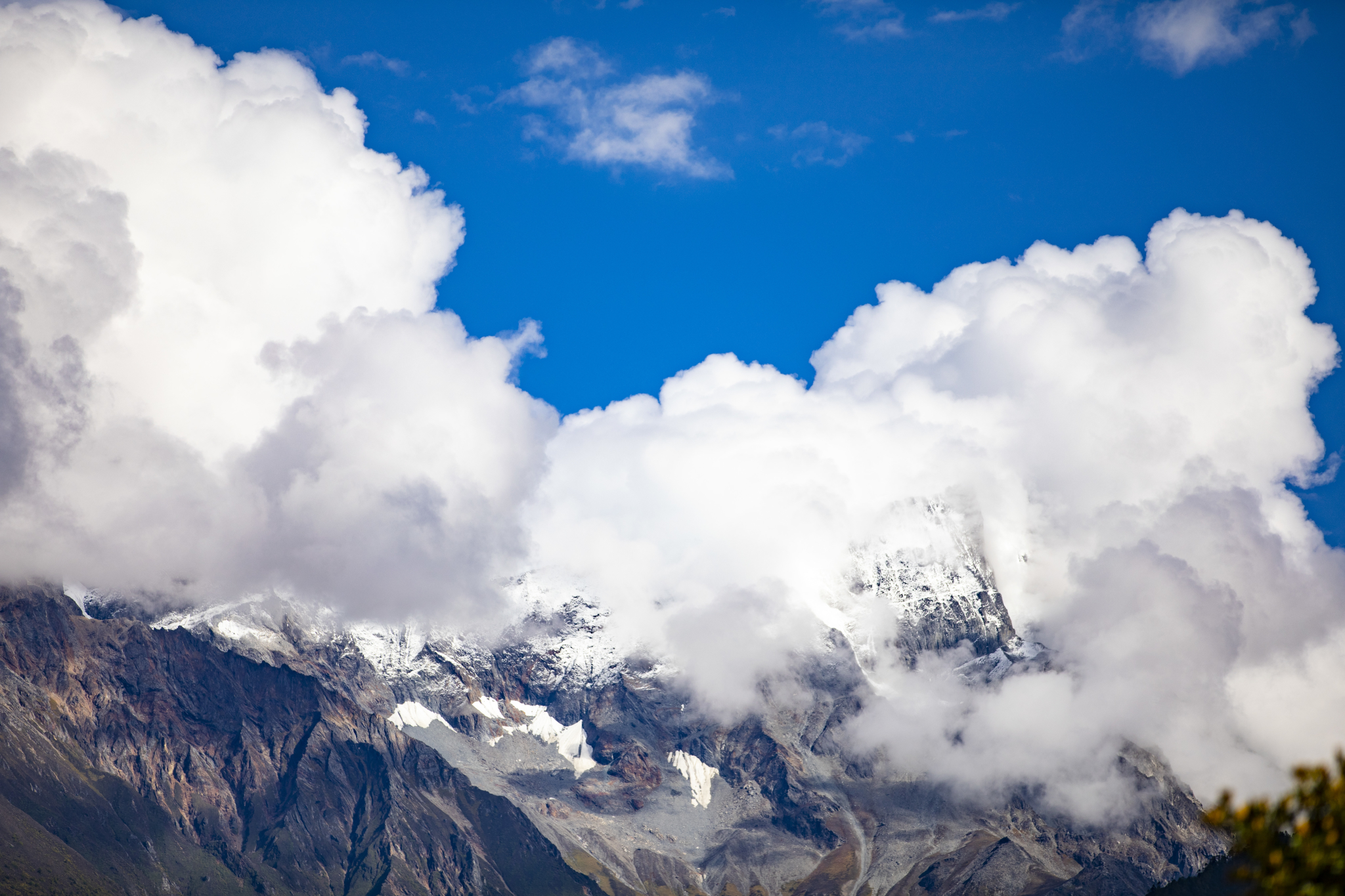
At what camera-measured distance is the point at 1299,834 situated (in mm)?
60344

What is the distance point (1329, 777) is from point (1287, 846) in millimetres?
5053

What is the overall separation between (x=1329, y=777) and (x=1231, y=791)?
631cm

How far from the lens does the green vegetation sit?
58.4m

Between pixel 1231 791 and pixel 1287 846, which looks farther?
pixel 1287 846

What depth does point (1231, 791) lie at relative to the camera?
186 ft

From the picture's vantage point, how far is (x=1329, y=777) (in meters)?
59.4

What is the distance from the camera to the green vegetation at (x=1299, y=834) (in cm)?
5841

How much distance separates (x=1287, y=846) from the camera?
204 feet

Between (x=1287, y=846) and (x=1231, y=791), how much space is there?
28.0 feet
